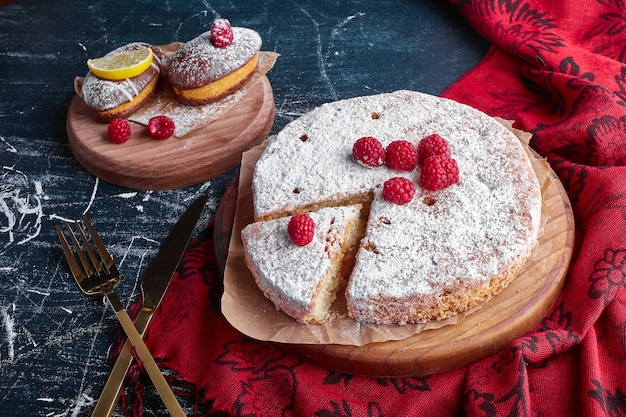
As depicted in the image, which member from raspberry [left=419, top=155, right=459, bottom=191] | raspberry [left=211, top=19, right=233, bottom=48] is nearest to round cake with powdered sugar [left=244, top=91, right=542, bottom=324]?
raspberry [left=419, top=155, right=459, bottom=191]

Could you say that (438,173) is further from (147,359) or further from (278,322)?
(147,359)

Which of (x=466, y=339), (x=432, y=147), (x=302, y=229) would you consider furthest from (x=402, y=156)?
(x=466, y=339)

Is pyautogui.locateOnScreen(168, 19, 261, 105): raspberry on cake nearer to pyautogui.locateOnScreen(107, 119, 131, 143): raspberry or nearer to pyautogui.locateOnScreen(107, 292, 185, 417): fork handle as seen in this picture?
pyautogui.locateOnScreen(107, 119, 131, 143): raspberry

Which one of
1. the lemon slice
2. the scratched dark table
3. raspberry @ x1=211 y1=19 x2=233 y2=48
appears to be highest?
raspberry @ x1=211 y1=19 x2=233 y2=48

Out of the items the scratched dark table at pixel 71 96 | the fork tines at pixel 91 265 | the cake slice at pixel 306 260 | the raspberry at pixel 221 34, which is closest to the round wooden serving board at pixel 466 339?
the cake slice at pixel 306 260

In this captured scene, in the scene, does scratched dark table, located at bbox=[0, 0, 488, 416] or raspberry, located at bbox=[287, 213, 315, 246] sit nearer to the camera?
raspberry, located at bbox=[287, 213, 315, 246]
